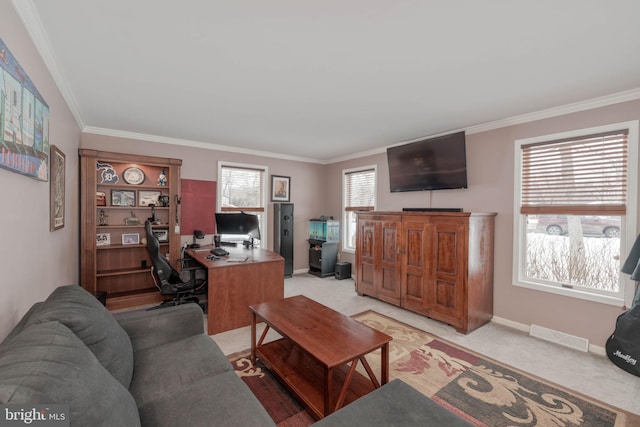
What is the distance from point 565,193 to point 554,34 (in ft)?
6.25

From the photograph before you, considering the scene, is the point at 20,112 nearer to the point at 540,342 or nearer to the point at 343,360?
the point at 343,360

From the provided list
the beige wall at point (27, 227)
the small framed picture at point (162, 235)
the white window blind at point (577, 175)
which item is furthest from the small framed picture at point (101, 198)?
the white window blind at point (577, 175)

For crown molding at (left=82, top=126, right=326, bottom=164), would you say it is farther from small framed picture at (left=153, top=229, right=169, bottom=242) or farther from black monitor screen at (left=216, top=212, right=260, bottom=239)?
small framed picture at (left=153, top=229, right=169, bottom=242)

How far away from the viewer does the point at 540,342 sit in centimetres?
293

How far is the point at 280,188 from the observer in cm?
552

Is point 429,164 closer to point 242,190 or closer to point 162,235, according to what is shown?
point 242,190

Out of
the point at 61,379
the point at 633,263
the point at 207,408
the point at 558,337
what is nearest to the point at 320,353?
the point at 207,408

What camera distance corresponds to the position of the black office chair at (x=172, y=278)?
10.7ft

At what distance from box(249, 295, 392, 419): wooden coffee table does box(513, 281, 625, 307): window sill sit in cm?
228

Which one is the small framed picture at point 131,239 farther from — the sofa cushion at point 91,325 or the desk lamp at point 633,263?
the desk lamp at point 633,263

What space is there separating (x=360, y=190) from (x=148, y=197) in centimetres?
365

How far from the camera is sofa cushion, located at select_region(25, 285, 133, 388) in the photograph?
1248 mm

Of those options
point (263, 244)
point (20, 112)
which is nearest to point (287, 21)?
point (20, 112)

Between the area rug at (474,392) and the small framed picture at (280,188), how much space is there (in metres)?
3.34
